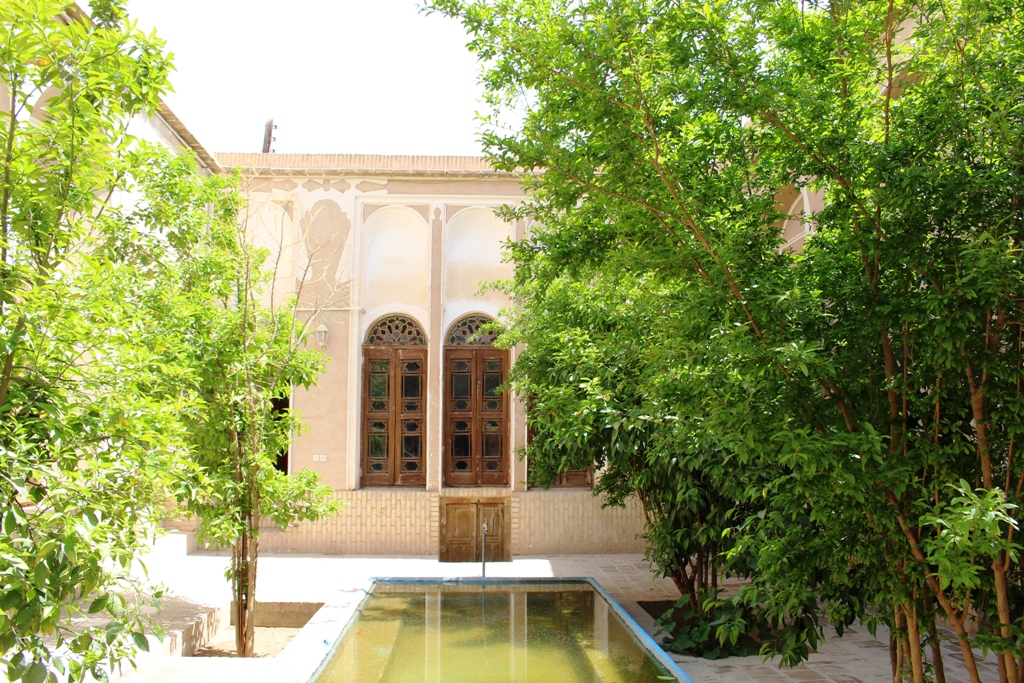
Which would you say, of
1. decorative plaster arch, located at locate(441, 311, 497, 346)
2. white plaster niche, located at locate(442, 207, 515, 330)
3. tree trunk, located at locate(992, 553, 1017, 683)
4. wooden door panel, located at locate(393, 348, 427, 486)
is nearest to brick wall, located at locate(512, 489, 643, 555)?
wooden door panel, located at locate(393, 348, 427, 486)

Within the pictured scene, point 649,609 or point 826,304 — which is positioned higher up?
point 826,304

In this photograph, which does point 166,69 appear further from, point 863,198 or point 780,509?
point 780,509

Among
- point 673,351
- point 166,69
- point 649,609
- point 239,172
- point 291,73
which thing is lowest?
point 649,609

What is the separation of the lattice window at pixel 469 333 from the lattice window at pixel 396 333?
47 centimetres

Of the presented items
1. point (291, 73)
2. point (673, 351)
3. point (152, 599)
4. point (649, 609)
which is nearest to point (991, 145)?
point (673, 351)

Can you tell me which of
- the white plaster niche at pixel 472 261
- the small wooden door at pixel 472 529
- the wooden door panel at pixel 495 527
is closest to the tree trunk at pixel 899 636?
the small wooden door at pixel 472 529

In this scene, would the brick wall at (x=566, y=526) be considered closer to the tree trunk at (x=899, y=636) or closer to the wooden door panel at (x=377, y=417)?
the wooden door panel at (x=377, y=417)

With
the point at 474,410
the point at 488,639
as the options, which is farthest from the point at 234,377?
the point at 474,410

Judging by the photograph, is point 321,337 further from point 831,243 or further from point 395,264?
point 831,243

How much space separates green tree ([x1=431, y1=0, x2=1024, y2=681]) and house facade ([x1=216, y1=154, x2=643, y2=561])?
867 centimetres

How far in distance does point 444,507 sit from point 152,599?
9856 mm

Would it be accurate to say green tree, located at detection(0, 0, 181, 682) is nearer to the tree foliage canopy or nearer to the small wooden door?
the tree foliage canopy

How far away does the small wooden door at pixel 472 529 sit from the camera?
12453 millimetres

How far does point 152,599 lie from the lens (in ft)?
9.18
